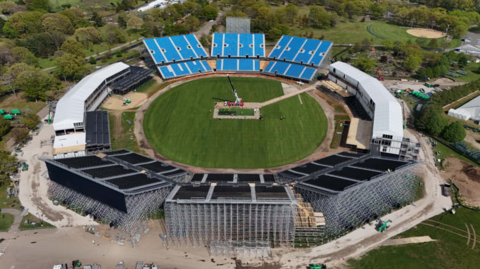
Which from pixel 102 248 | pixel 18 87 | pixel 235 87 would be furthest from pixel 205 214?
pixel 18 87

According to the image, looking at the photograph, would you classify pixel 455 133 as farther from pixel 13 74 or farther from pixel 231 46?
pixel 13 74

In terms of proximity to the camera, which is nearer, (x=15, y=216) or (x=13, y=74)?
(x=15, y=216)

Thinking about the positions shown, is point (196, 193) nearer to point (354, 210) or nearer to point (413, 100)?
point (354, 210)

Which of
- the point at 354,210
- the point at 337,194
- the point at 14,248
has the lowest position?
the point at 14,248

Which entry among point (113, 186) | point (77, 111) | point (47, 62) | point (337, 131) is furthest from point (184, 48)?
point (113, 186)

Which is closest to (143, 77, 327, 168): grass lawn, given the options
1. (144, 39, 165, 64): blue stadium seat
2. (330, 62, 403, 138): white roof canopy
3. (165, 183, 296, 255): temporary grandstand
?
(330, 62, 403, 138): white roof canopy

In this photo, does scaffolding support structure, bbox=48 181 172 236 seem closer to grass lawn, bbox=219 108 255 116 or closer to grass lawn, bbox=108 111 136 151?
grass lawn, bbox=108 111 136 151

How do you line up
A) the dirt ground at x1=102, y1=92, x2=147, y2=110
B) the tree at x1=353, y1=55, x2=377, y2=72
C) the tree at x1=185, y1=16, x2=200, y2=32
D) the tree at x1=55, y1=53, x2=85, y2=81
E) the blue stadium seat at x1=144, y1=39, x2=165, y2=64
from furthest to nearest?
the tree at x1=185, y1=16, x2=200, y2=32, the tree at x1=353, y1=55, x2=377, y2=72, the blue stadium seat at x1=144, y1=39, x2=165, y2=64, the tree at x1=55, y1=53, x2=85, y2=81, the dirt ground at x1=102, y1=92, x2=147, y2=110
